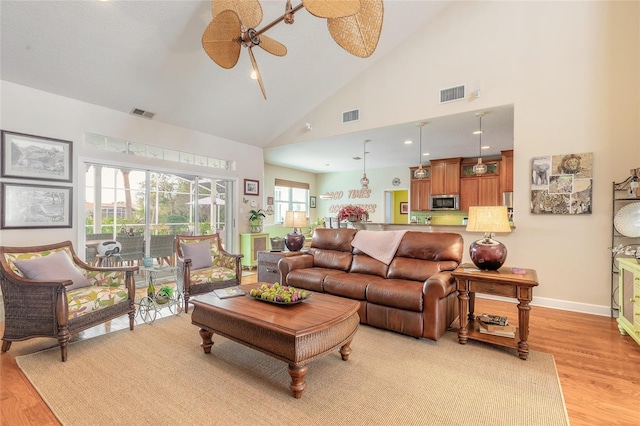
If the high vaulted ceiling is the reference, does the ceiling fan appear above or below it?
below

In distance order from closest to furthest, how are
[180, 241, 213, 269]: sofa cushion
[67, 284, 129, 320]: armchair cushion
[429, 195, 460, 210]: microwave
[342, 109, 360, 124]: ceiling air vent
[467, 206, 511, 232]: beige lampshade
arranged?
[67, 284, 129, 320]: armchair cushion → [467, 206, 511, 232]: beige lampshade → [180, 241, 213, 269]: sofa cushion → [342, 109, 360, 124]: ceiling air vent → [429, 195, 460, 210]: microwave

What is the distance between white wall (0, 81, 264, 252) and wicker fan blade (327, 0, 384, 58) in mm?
3913

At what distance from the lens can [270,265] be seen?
4.41m

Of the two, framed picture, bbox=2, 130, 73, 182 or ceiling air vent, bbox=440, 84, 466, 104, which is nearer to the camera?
framed picture, bbox=2, 130, 73, 182

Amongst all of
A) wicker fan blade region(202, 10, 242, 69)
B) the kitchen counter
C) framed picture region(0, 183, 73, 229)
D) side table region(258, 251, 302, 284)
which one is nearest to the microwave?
the kitchen counter

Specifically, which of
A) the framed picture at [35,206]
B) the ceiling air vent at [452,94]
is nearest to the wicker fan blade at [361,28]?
the ceiling air vent at [452,94]

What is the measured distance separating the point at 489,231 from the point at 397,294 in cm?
104

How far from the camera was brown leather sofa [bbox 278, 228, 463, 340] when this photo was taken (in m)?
2.75

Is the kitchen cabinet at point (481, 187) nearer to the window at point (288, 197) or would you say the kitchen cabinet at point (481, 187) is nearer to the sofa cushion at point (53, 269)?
the window at point (288, 197)

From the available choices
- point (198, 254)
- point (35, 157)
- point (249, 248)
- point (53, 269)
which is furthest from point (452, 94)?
point (35, 157)

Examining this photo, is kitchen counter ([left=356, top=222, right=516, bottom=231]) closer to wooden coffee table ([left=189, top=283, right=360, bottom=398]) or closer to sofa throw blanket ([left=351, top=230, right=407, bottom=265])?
sofa throw blanket ([left=351, top=230, right=407, bottom=265])

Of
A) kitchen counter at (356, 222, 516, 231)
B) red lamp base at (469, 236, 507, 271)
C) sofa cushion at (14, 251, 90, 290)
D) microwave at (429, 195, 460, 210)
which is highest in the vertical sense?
microwave at (429, 195, 460, 210)

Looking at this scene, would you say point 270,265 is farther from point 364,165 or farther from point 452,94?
point 364,165

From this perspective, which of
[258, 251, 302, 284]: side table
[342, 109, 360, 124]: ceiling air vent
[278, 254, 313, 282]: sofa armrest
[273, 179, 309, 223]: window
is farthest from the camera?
[273, 179, 309, 223]: window
